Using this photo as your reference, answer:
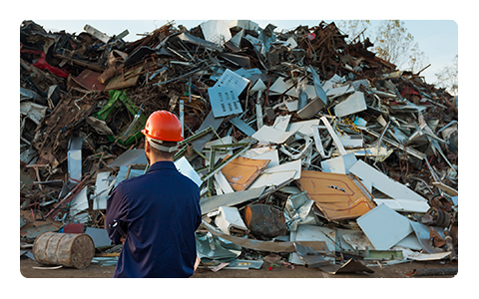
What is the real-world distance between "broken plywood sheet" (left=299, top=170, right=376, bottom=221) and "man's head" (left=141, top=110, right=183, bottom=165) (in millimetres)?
3711

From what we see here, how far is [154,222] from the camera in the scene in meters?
1.96

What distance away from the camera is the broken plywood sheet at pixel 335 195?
5418 millimetres

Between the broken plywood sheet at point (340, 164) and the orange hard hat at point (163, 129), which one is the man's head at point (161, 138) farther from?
the broken plywood sheet at point (340, 164)

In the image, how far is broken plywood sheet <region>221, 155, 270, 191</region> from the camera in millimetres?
5965

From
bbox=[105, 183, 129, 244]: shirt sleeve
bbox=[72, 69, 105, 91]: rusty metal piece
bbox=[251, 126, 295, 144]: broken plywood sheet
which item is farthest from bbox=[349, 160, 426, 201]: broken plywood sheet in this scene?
bbox=[72, 69, 105, 91]: rusty metal piece

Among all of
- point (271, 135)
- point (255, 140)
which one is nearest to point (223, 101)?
point (255, 140)

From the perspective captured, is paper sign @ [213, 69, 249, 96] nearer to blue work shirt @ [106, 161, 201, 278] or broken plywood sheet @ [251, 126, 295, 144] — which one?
broken plywood sheet @ [251, 126, 295, 144]

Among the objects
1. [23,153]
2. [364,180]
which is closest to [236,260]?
[364,180]

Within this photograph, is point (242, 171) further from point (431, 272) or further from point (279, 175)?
point (431, 272)

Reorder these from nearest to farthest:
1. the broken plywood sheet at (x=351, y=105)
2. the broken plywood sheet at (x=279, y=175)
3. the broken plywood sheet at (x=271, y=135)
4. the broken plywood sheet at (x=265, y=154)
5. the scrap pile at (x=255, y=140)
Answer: the scrap pile at (x=255, y=140) < the broken plywood sheet at (x=279, y=175) < the broken plywood sheet at (x=265, y=154) < the broken plywood sheet at (x=271, y=135) < the broken plywood sheet at (x=351, y=105)

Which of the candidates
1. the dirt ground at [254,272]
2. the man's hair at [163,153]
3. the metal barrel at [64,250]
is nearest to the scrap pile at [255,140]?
the dirt ground at [254,272]

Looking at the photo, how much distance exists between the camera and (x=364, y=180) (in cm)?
610

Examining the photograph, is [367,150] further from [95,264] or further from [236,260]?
[95,264]

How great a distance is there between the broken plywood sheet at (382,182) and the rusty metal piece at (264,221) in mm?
1860
